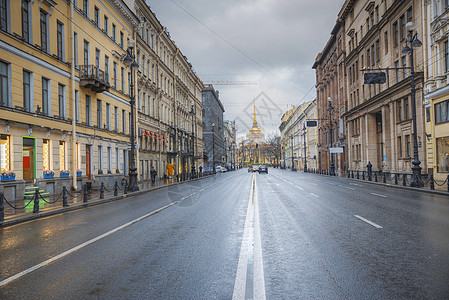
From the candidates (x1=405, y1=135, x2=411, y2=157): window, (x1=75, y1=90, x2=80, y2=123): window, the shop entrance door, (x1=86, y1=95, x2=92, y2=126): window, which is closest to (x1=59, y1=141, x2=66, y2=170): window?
(x1=75, y1=90, x2=80, y2=123): window

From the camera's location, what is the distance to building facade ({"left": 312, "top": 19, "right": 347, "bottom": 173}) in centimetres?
5884

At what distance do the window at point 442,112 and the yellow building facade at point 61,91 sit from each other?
921 inches

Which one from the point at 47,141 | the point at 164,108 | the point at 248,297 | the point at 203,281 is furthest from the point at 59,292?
the point at 164,108

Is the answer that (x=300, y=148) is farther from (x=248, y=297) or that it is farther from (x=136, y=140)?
(x=248, y=297)

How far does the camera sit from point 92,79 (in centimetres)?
2603

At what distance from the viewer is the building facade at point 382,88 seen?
34.3 m

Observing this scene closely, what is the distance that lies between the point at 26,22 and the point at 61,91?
5.04 m

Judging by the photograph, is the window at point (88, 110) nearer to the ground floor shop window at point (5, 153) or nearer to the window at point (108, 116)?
the window at point (108, 116)

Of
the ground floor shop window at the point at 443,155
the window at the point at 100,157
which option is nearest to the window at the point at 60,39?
the window at the point at 100,157

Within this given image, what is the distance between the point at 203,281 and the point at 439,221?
8.15m

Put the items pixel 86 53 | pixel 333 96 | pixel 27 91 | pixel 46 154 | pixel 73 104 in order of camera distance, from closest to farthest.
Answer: pixel 27 91 → pixel 46 154 → pixel 73 104 → pixel 86 53 → pixel 333 96

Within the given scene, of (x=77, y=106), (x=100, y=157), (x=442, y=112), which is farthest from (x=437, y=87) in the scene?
(x=100, y=157)

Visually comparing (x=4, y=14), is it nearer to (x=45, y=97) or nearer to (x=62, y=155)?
(x=45, y=97)

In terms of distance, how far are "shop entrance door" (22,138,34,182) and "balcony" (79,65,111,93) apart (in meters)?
7.24
